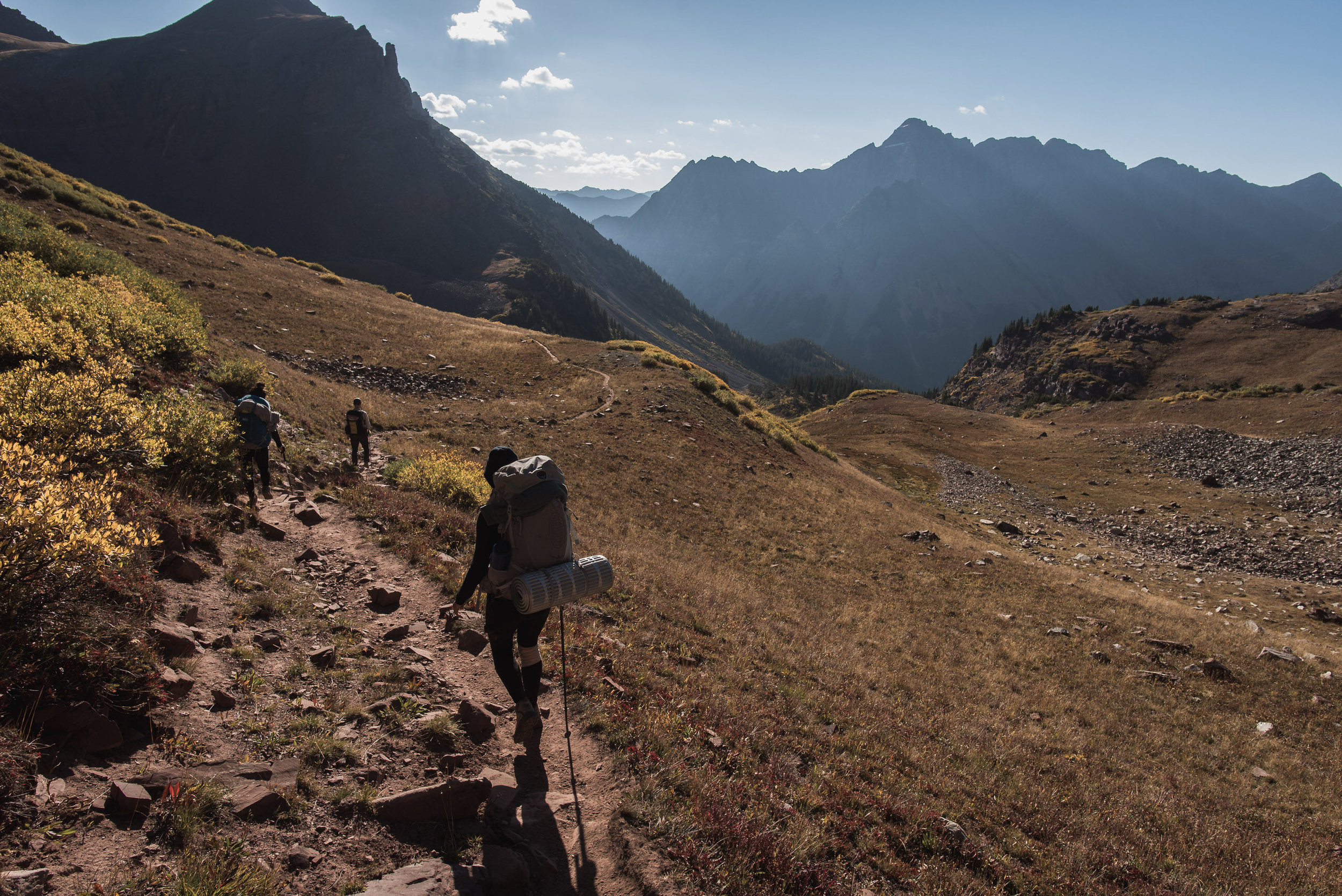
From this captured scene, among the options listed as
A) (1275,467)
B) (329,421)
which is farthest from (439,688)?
(1275,467)

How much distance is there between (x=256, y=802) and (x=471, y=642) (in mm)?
3647

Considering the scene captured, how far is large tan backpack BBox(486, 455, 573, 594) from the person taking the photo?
5.69 metres

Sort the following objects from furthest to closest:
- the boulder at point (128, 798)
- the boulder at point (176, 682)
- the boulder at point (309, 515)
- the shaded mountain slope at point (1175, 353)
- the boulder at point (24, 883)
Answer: the shaded mountain slope at point (1175, 353)
the boulder at point (309, 515)
the boulder at point (176, 682)
the boulder at point (128, 798)
the boulder at point (24, 883)

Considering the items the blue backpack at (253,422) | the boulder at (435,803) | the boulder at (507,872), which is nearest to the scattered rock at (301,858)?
the boulder at (435,803)

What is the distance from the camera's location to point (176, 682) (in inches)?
203

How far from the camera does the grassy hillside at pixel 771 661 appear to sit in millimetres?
5281

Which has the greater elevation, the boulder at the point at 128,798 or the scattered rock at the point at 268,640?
the boulder at the point at 128,798

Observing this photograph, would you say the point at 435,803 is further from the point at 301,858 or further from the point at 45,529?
the point at 45,529

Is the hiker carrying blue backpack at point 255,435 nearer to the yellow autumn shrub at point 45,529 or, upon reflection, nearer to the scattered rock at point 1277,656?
the yellow autumn shrub at point 45,529

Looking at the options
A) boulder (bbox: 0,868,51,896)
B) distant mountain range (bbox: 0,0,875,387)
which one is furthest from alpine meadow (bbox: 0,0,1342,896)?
distant mountain range (bbox: 0,0,875,387)

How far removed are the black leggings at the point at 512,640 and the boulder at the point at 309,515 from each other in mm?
6890

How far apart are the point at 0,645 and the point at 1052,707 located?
1646 cm

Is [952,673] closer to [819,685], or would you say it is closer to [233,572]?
[819,685]

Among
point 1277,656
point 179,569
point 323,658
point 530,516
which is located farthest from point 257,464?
point 1277,656
